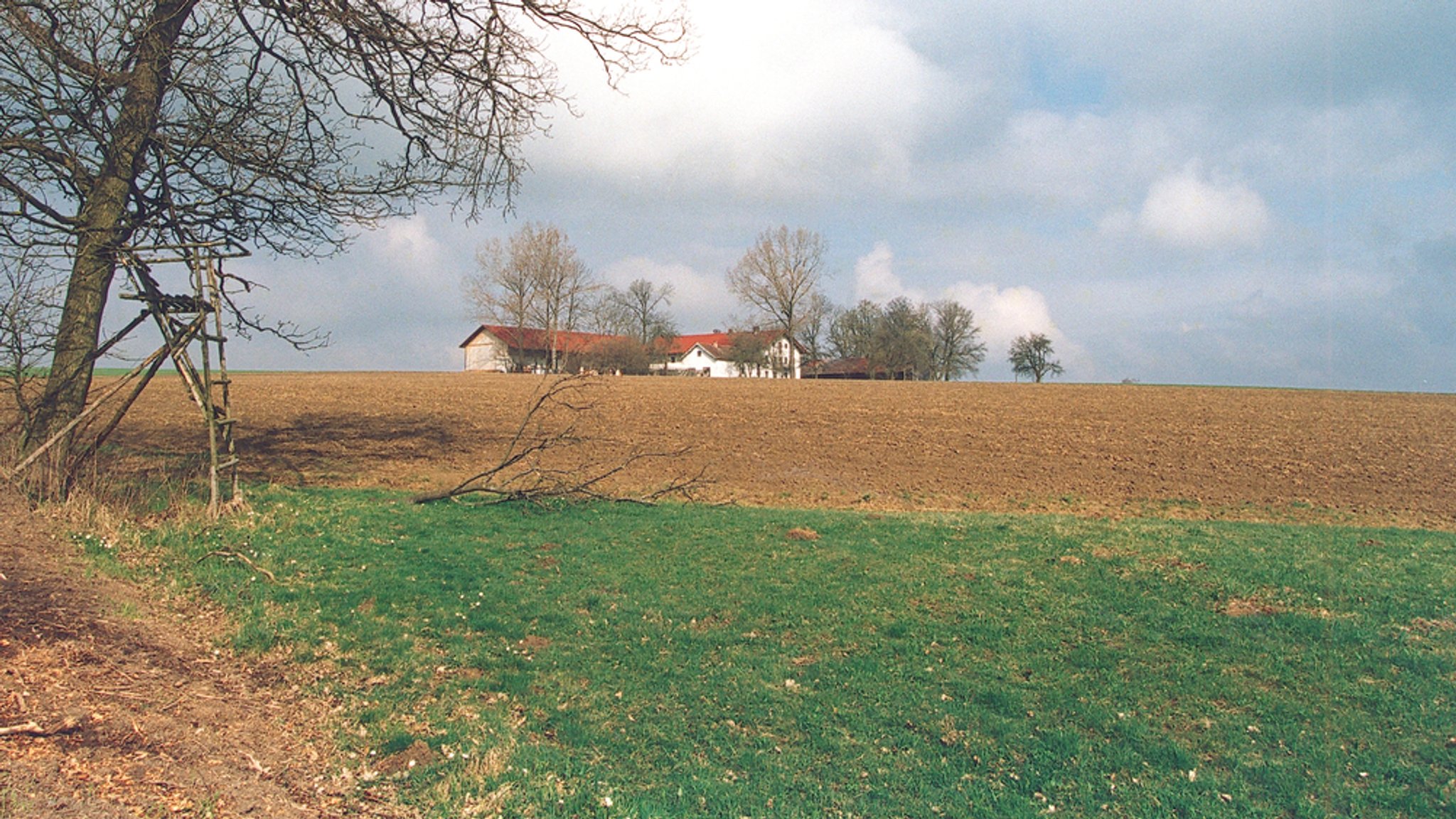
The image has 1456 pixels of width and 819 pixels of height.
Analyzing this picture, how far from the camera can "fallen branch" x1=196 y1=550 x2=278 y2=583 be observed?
805cm

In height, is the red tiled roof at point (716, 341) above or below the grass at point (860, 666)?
above

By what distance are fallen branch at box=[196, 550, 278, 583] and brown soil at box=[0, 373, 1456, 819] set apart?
0.86m

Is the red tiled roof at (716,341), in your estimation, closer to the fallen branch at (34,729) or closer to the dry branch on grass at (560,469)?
the dry branch on grass at (560,469)

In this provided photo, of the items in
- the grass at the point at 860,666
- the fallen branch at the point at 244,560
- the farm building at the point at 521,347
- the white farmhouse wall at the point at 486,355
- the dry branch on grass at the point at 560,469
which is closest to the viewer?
the grass at the point at 860,666

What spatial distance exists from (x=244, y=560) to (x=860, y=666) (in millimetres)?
6271

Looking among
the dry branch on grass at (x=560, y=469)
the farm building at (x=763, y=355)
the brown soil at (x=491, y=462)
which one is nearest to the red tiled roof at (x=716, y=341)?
the farm building at (x=763, y=355)

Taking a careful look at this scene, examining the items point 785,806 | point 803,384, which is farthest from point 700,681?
point 803,384

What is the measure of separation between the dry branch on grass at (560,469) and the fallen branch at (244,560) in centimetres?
450

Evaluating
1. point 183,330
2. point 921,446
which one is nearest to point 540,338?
point 921,446

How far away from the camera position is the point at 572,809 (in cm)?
462

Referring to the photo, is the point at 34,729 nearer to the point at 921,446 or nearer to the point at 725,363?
the point at 921,446

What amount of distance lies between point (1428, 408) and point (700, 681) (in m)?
41.6

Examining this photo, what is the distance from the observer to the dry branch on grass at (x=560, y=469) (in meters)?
13.4

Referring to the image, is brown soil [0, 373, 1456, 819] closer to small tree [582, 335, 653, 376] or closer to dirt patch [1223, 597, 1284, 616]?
dirt patch [1223, 597, 1284, 616]
